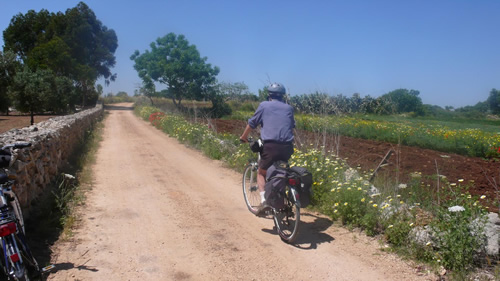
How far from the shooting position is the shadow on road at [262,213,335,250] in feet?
16.6

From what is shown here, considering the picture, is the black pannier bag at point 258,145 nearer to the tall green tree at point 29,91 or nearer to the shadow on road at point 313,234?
the shadow on road at point 313,234

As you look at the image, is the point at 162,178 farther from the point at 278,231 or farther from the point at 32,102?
the point at 32,102

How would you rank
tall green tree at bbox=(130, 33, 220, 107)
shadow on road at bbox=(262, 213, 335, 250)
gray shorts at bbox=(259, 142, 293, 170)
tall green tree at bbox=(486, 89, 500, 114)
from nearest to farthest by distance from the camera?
shadow on road at bbox=(262, 213, 335, 250) → gray shorts at bbox=(259, 142, 293, 170) → tall green tree at bbox=(486, 89, 500, 114) → tall green tree at bbox=(130, 33, 220, 107)

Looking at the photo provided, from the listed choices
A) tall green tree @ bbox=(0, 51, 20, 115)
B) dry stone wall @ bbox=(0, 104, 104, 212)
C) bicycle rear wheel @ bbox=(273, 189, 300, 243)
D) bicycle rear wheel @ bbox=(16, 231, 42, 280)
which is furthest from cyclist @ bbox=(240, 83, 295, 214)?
tall green tree @ bbox=(0, 51, 20, 115)

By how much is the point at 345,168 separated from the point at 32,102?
26.6m

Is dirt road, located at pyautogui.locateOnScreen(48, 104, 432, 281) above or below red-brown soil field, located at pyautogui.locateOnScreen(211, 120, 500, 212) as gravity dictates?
below

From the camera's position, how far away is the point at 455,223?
13.9 feet

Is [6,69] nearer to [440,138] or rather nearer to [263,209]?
[440,138]

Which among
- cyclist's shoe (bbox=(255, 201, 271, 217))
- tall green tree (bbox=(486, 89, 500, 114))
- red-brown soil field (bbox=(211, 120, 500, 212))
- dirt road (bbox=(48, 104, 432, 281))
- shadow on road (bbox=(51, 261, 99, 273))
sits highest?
tall green tree (bbox=(486, 89, 500, 114))

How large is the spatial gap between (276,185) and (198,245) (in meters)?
1.23

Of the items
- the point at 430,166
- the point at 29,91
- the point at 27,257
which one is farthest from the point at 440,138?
the point at 29,91

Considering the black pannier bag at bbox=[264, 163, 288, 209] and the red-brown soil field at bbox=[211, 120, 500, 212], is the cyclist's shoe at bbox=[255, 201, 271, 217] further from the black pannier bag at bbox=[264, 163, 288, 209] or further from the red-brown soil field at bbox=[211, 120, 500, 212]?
the red-brown soil field at bbox=[211, 120, 500, 212]

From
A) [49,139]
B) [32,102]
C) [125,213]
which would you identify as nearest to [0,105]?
[32,102]

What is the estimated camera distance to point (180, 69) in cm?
3847
